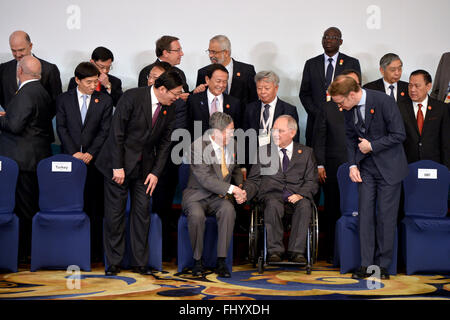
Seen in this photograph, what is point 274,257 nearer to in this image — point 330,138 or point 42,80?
point 330,138

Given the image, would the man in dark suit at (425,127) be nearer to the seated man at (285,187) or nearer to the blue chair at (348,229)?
the blue chair at (348,229)

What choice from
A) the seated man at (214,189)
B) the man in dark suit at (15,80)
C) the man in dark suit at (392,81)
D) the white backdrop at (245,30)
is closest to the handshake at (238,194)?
the seated man at (214,189)

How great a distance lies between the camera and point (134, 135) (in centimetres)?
456

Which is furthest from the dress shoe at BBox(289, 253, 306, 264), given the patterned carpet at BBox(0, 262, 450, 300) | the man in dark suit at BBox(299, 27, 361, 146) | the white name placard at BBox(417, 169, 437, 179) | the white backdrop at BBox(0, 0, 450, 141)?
the white backdrop at BBox(0, 0, 450, 141)

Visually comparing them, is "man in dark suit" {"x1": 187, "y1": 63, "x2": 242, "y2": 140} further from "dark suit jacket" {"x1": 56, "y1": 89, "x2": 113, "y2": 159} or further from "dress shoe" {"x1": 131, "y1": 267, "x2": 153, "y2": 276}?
"dress shoe" {"x1": 131, "y1": 267, "x2": 153, "y2": 276}

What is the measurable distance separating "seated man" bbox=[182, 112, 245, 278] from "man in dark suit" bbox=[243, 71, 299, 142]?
24.4 inches

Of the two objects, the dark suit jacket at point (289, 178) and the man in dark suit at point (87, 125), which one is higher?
the man in dark suit at point (87, 125)

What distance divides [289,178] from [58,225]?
1847 mm

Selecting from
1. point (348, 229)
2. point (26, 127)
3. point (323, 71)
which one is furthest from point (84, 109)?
point (348, 229)

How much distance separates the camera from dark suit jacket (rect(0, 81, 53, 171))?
16.4ft

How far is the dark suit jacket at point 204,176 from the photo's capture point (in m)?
4.75

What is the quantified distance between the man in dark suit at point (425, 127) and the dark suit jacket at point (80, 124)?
8.61ft

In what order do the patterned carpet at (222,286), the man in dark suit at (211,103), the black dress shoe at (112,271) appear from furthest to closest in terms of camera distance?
1. the man in dark suit at (211,103)
2. the black dress shoe at (112,271)
3. the patterned carpet at (222,286)

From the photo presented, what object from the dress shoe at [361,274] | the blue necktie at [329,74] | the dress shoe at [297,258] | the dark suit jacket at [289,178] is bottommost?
the dress shoe at [361,274]
